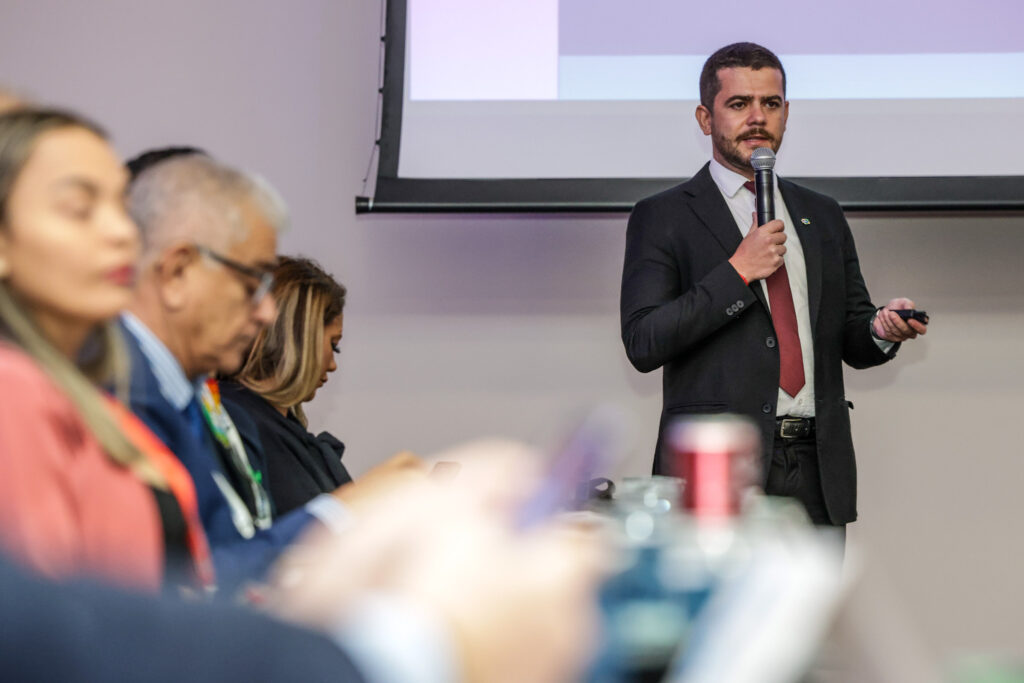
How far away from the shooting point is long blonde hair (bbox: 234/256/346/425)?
2.21 meters

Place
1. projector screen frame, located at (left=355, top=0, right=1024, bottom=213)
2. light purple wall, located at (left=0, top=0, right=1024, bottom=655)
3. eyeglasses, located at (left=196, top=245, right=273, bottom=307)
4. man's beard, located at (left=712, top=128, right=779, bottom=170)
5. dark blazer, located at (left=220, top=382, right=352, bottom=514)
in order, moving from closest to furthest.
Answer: eyeglasses, located at (left=196, top=245, right=273, bottom=307) < dark blazer, located at (left=220, top=382, right=352, bottom=514) < man's beard, located at (left=712, top=128, right=779, bottom=170) < projector screen frame, located at (left=355, top=0, right=1024, bottom=213) < light purple wall, located at (left=0, top=0, right=1024, bottom=655)

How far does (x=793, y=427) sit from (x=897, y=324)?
308mm

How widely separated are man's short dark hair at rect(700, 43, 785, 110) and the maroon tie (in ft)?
1.69

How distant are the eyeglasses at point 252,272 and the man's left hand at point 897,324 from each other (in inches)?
51.6

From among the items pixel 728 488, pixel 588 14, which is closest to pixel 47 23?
pixel 588 14

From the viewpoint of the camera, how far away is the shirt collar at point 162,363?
4.40 feet

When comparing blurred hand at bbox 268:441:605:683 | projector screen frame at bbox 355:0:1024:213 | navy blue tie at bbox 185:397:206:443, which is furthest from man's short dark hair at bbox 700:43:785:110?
blurred hand at bbox 268:441:605:683

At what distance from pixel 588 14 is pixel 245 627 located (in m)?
3.11

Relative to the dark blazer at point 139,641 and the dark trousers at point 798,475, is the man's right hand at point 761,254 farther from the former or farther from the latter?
the dark blazer at point 139,641

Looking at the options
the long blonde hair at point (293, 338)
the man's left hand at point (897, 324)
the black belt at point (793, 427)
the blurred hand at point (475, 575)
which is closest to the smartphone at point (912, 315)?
the man's left hand at point (897, 324)

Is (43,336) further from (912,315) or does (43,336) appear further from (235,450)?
(912,315)

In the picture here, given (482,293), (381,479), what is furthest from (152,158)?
(482,293)

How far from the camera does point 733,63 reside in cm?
271

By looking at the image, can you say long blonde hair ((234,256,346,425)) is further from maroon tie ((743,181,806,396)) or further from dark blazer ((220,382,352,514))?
maroon tie ((743,181,806,396))
